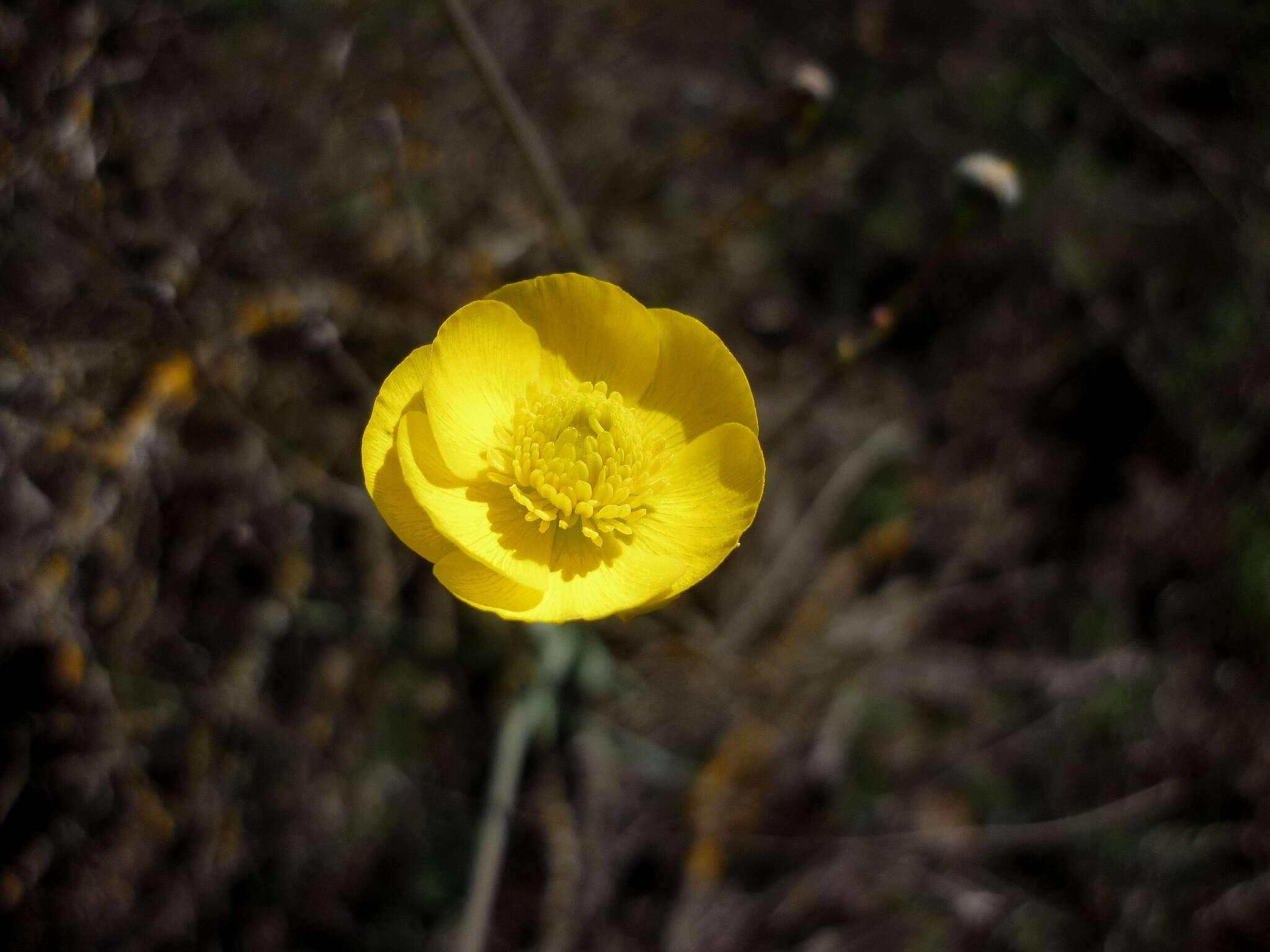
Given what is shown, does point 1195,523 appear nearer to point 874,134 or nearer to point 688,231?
point 874,134

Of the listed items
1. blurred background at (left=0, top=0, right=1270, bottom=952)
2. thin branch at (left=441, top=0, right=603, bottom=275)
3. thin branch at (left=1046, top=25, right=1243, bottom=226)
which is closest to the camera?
thin branch at (left=441, top=0, right=603, bottom=275)

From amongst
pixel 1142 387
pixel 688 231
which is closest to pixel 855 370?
pixel 688 231

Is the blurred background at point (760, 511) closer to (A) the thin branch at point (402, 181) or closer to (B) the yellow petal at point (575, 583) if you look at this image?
(A) the thin branch at point (402, 181)

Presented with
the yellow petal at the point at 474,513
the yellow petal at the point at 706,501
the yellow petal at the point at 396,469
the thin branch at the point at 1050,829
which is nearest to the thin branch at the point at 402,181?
the yellow petal at the point at 396,469

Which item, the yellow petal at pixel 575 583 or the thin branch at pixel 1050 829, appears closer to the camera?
the yellow petal at pixel 575 583

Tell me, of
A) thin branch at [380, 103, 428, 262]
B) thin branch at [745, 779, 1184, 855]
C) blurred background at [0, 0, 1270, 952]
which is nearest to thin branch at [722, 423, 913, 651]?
blurred background at [0, 0, 1270, 952]

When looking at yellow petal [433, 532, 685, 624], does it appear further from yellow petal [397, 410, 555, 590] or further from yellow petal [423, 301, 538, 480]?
yellow petal [423, 301, 538, 480]

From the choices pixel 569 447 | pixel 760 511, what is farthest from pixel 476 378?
pixel 760 511

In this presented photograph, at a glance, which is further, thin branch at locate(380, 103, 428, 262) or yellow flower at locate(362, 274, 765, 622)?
thin branch at locate(380, 103, 428, 262)
